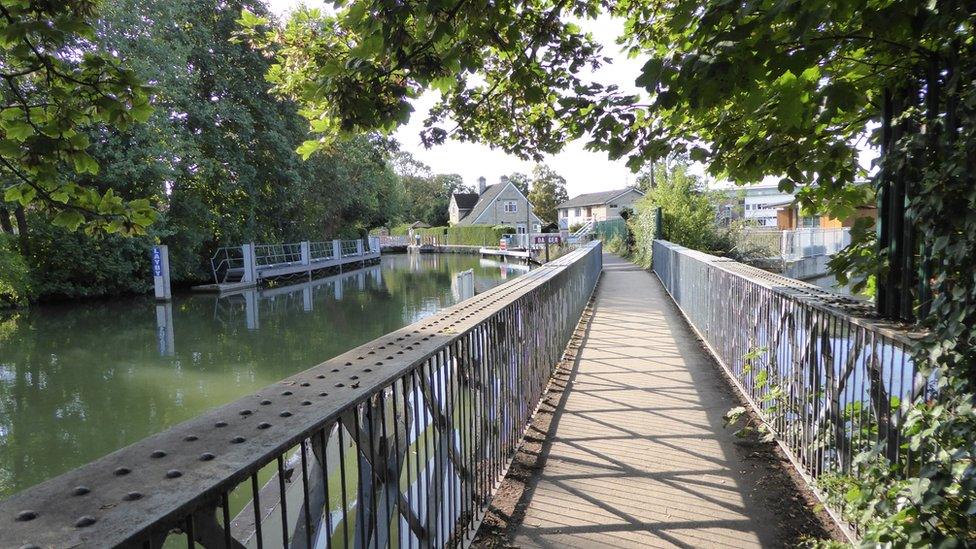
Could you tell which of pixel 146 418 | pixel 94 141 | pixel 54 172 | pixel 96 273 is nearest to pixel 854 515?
pixel 54 172

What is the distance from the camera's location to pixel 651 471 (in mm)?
4066

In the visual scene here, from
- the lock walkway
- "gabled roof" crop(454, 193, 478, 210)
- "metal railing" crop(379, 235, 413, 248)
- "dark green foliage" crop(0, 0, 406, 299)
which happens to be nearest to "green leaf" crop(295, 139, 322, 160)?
→ the lock walkway

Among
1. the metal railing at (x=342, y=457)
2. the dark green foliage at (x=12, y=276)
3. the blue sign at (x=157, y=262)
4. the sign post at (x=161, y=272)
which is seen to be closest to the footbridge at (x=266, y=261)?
the sign post at (x=161, y=272)

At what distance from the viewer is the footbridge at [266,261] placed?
Answer: 2923 cm

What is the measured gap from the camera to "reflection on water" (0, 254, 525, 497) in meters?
7.77

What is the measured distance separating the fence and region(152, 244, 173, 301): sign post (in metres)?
23.0

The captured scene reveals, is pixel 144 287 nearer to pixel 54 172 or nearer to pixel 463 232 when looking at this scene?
pixel 54 172

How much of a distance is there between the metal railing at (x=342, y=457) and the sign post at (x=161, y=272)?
2182 centimetres

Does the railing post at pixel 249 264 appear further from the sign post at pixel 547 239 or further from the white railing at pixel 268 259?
the sign post at pixel 547 239

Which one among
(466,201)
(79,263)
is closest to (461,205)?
(466,201)

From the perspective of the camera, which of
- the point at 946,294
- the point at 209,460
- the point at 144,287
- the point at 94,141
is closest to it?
the point at 209,460

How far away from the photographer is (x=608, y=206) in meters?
76.7

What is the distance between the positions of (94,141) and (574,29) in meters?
22.2

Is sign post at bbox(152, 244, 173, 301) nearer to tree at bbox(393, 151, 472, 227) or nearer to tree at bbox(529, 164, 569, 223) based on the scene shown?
tree at bbox(529, 164, 569, 223)
